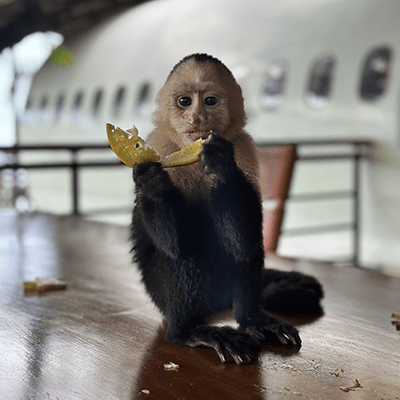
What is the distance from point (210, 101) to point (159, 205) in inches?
6.2

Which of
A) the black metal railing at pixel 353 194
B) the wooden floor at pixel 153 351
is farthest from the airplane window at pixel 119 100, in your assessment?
the wooden floor at pixel 153 351

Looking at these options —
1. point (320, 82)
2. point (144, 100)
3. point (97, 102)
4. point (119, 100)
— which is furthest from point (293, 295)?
point (97, 102)

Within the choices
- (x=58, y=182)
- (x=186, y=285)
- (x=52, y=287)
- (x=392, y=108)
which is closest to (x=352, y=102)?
(x=392, y=108)

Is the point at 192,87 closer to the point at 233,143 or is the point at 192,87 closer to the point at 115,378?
the point at 233,143

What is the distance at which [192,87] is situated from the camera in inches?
29.0

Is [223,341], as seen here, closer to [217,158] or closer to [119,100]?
[217,158]

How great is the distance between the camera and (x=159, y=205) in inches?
29.4

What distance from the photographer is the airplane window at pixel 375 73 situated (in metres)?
3.67

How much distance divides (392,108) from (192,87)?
3123 millimetres

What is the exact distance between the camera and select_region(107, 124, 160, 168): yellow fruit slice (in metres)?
0.75

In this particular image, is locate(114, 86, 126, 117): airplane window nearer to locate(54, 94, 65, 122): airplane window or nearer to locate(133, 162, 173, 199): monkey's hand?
locate(54, 94, 65, 122): airplane window

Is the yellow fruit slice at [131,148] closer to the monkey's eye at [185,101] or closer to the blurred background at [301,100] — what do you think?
the monkey's eye at [185,101]

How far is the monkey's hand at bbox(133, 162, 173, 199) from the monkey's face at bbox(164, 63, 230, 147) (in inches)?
2.2

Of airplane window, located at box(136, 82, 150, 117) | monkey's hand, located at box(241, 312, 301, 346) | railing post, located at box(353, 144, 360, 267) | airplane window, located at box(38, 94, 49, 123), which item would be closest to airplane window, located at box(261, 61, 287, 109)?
railing post, located at box(353, 144, 360, 267)
